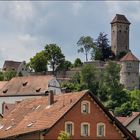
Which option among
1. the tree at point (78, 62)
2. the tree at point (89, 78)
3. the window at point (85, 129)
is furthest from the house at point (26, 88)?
the tree at point (78, 62)

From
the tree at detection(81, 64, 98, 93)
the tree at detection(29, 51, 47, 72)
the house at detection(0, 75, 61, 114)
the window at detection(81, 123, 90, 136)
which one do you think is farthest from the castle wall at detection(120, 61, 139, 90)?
the window at detection(81, 123, 90, 136)

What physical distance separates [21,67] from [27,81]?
72.8 m

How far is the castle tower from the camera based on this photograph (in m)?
186

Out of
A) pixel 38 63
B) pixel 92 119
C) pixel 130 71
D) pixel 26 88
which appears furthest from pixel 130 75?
pixel 92 119

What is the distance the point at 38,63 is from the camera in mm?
172875

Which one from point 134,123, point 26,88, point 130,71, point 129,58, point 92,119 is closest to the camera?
point 92,119

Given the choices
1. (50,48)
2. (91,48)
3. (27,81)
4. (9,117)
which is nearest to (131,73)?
(91,48)

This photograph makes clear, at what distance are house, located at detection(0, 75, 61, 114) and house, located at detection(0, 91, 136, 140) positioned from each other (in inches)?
2282

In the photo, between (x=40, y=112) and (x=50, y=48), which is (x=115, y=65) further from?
(x=40, y=112)

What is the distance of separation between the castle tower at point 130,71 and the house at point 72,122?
12389 centimetres

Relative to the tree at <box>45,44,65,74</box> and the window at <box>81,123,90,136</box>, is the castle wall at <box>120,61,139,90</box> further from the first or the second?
the window at <box>81,123,90,136</box>

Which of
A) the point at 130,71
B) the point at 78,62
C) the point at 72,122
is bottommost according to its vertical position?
the point at 72,122

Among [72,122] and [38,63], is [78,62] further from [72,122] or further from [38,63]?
[72,122]

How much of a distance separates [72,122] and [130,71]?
131m
